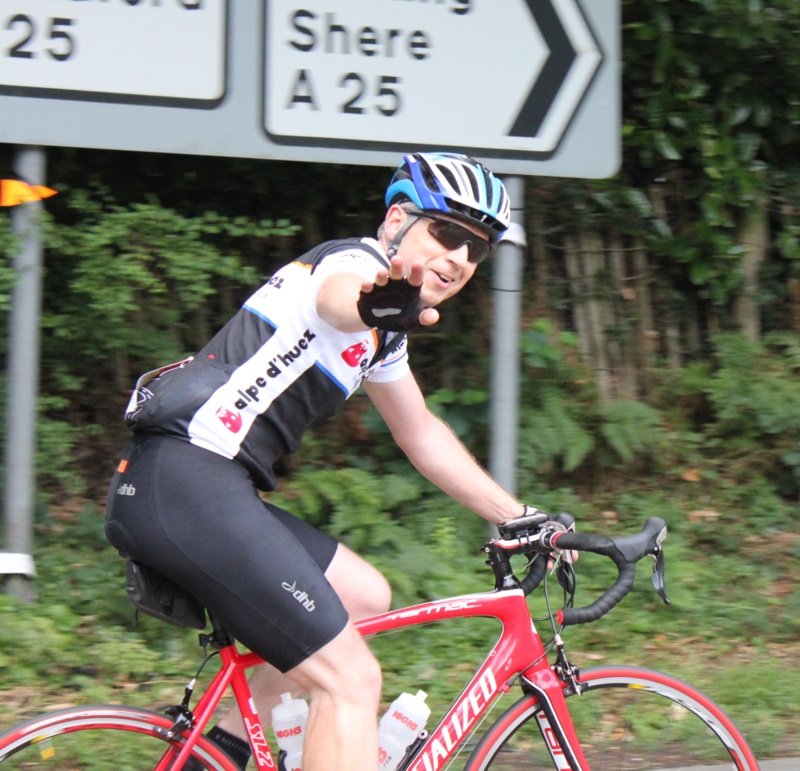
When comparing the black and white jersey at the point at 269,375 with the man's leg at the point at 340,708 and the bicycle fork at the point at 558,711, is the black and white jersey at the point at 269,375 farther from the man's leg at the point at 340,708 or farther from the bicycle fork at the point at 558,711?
the bicycle fork at the point at 558,711

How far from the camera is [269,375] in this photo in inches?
101

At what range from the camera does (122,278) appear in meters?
4.61

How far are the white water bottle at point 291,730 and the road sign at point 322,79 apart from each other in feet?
7.66

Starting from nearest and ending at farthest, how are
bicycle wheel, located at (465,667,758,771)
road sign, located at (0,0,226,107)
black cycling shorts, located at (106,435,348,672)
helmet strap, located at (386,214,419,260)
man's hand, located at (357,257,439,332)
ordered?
1. man's hand, located at (357,257,439,332)
2. black cycling shorts, located at (106,435,348,672)
3. helmet strap, located at (386,214,419,260)
4. bicycle wheel, located at (465,667,758,771)
5. road sign, located at (0,0,226,107)

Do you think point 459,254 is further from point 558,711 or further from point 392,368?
point 558,711

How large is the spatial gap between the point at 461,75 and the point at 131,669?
262 centimetres

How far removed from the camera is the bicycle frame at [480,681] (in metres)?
2.68

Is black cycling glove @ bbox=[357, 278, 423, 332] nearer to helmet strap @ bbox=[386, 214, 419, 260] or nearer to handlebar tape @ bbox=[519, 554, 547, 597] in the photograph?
helmet strap @ bbox=[386, 214, 419, 260]

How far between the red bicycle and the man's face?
644 millimetres

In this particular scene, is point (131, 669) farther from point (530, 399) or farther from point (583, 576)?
point (530, 399)

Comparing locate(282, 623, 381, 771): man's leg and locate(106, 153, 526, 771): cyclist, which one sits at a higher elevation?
locate(106, 153, 526, 771): cyclist

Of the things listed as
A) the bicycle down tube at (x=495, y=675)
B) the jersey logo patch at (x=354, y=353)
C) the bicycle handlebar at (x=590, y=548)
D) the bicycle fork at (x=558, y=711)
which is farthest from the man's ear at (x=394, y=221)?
the bicycle fork at (x=558, y=711)

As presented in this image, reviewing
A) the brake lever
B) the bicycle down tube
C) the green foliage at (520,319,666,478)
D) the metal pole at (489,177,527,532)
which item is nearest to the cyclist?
the bicycle down tube

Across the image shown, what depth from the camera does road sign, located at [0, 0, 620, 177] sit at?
13.5 feet
